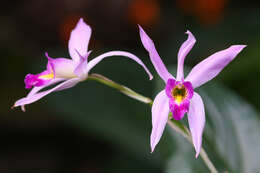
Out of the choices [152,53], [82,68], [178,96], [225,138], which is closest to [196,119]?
[178,96]

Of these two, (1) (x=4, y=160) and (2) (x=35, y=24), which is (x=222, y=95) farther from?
(2) (x=35, y=24)

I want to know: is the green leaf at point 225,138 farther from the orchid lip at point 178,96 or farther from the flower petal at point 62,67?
the flower petal at point 62,67

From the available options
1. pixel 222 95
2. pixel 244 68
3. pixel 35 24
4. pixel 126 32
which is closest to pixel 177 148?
pixel 222 95

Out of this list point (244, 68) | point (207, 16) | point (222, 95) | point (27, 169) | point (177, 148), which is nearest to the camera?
point (177, 148)

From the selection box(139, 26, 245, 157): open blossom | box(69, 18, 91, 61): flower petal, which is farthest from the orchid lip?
box(69, 18, 91, 61): flower petal

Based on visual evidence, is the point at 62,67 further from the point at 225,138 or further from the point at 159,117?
the point at 225,138

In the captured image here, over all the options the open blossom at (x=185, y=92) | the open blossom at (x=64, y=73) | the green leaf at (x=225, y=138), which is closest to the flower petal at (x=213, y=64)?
the open blossom at (x=185, y=92)
